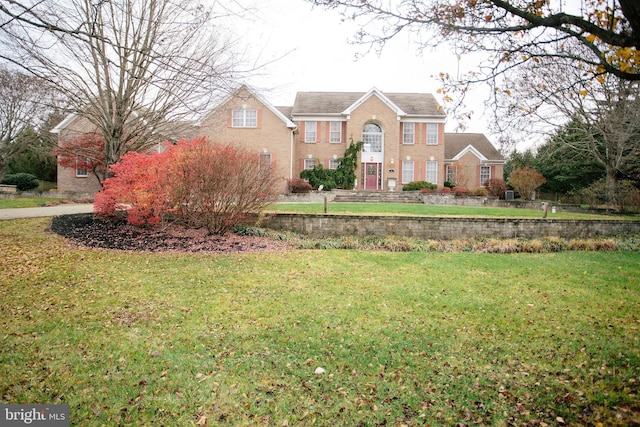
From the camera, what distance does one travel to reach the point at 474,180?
3281 cm

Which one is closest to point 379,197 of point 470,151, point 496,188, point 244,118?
point 496,188

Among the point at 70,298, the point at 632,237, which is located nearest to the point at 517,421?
the point at 70,298

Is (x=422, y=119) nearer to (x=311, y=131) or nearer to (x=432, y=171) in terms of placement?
(x=432, y=171)

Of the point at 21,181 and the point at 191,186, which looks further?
the point at 21,181

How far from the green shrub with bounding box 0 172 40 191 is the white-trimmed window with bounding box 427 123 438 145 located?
1158 inches

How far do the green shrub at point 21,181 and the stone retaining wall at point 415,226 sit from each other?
22.7 m

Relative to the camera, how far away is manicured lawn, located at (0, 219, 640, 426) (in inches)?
132

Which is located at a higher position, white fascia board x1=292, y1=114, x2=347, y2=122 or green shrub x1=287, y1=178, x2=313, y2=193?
white fascia board x1=292, y1=114, x2=347, y2=122

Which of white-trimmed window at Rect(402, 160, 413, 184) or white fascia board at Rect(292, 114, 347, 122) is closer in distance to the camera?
white fascia board at Rect(292, 114, 347, 122)

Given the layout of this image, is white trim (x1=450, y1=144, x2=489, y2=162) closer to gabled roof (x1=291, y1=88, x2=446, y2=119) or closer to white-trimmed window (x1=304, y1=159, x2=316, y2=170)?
gabled roof (x1=291, y1=88, x2=446, y2=119)

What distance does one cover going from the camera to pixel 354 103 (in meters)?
29.4

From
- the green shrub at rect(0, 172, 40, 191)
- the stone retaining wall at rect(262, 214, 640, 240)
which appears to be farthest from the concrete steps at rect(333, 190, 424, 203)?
the green shrub at rect(0, 172, 40, 191)

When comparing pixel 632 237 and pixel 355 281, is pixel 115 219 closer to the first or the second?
pixel 355 281

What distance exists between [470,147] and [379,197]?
12.4 meters
